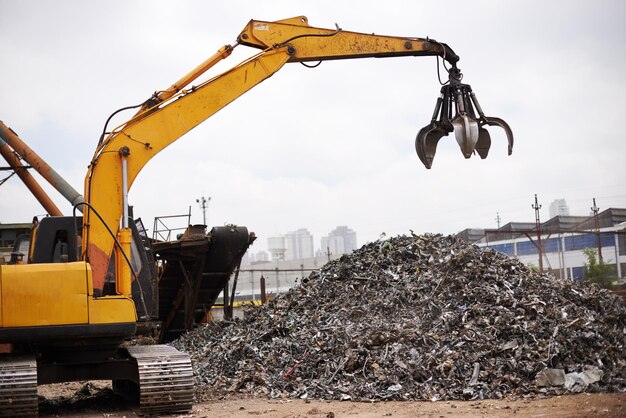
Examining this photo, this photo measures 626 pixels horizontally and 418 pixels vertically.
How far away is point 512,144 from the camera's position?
9477mm

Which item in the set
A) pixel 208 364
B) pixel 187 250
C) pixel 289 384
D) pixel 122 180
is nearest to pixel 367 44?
pixel 122 180

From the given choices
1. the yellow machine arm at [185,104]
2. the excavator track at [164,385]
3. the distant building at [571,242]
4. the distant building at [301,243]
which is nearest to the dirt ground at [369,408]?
the excavator track at [164,385]

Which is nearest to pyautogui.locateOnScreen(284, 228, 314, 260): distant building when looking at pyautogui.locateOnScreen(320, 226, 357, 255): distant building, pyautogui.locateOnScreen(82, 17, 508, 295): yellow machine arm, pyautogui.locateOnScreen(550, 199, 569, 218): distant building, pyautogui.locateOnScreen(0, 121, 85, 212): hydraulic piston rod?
pyautogui.locateOnScreen(320, 226, 357, 255): distant building

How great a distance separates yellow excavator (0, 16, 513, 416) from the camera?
7988 mm

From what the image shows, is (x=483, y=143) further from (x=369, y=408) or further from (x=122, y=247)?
Result: (x=122, y=247)

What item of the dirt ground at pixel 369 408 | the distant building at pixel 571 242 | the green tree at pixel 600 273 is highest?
the distant building at pixel 571 242

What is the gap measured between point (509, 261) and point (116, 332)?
23.2 feet

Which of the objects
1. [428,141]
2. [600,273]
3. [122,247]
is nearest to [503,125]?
[428,141]

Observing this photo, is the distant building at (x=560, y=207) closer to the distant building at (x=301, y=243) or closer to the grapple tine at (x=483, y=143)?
the distant building at (x=301, y=243)

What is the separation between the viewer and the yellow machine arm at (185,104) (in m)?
8.66

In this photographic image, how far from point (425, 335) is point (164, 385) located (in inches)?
152

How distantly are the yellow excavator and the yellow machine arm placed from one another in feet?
0.04

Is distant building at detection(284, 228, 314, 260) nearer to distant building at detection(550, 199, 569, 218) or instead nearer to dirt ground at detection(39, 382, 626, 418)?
distant building at detection(550, 199, 569, 218)

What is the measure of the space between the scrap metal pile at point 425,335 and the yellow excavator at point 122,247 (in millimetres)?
2185
